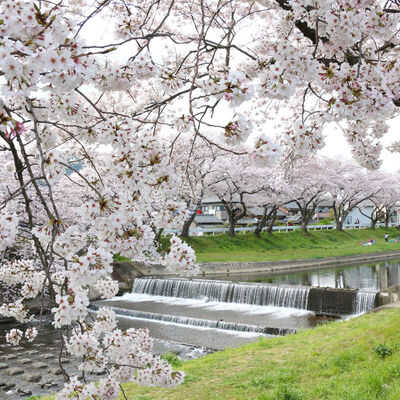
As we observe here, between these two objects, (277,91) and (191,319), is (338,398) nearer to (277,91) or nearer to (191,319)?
(277,91)

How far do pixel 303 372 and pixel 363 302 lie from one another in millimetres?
7939

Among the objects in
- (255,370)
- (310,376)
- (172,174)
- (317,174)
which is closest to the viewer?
(172,174)

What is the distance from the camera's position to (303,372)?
5.75 meters

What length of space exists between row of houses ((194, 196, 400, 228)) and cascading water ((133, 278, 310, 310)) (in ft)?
52.7

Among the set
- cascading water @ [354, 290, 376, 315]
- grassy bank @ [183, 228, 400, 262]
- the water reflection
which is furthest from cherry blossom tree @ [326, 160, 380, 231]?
cascading water @ [354, 290, 376, 315]

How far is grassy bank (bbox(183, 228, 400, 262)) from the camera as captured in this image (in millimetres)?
24328

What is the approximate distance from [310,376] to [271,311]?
819 centimetres

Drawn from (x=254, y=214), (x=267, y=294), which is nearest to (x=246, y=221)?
(x=254, y=214)

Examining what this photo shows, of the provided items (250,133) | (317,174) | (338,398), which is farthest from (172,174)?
(317,174)

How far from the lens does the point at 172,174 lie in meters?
3.02

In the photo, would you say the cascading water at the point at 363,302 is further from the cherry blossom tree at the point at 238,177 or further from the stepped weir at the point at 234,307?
the cherry blossom tree at the point at 238,177

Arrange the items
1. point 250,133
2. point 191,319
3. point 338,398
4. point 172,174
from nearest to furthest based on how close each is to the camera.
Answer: point 250,133 → point 172,174 → point 338,398 → point 191,319

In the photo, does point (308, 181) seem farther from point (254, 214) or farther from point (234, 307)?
point (234, 307)

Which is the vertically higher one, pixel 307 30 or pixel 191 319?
pixel 307 30
